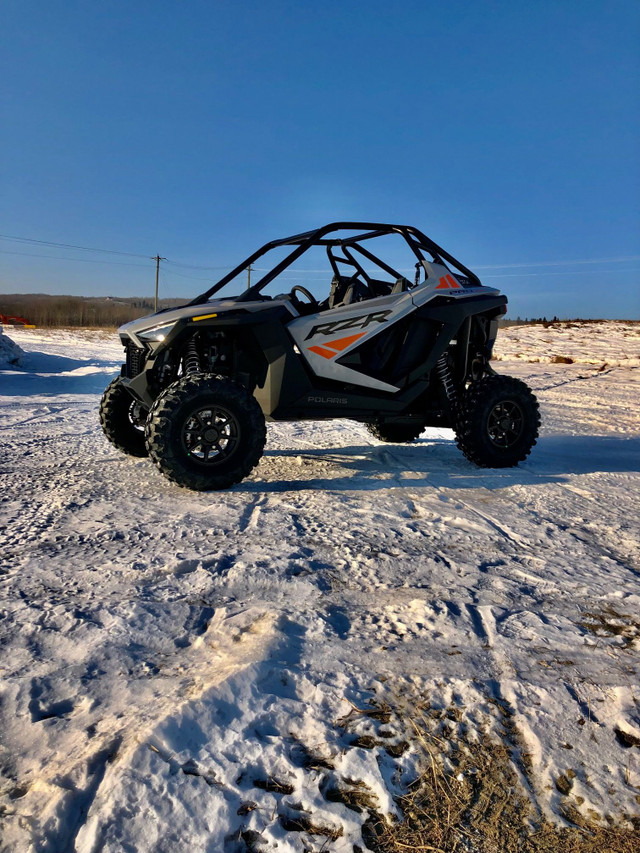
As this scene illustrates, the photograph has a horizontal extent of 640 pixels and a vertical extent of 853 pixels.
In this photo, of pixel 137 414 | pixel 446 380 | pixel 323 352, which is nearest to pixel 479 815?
pixel 323 352

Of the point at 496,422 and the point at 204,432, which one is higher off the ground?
the point at 496,422

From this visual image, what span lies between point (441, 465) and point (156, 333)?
253 cm

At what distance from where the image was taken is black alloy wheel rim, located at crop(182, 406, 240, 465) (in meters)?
3.84

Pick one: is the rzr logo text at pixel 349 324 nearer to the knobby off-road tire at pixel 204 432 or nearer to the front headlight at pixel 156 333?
the knobby off-road tire at pixel 204 432

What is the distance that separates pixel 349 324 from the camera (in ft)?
14.7

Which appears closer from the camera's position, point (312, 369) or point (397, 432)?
point (312, 369)

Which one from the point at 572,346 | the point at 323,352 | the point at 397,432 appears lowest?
the point at 397,432

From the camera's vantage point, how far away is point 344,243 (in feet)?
17.0

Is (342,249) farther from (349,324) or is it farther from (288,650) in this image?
(288,650)

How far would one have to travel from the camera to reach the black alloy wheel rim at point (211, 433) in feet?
12.6

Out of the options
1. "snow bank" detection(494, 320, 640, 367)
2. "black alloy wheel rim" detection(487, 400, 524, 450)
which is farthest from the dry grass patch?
"snow bank" detection(494, 320, 640, 367)

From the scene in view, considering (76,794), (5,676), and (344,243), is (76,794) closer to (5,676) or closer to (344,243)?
(5,676)

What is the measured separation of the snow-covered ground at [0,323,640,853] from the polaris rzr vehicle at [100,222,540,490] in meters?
0.46

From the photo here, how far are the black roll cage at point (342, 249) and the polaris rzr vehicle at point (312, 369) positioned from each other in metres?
0.01
